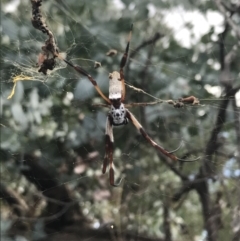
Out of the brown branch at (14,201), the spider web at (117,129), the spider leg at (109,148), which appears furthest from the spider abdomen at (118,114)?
the brown branch at (14,201)

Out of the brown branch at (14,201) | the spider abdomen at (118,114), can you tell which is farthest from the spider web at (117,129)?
the spider abdomen at (118,114)

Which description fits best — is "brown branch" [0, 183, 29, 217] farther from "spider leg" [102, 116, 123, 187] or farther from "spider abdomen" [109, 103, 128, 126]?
"spider abdomen" [109, 103, 128, 126]

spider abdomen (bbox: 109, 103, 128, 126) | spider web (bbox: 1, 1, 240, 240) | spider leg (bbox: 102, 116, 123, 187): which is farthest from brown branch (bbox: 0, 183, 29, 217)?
spider abdomen (bbox: 109, 103, 128, 126)

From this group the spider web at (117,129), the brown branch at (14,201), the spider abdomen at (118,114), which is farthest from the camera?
the brown branch at (14,201)

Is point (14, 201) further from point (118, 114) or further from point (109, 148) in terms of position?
point (118, 114)

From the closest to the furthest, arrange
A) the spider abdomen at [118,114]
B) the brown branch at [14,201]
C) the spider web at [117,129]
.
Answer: the spider abdomen at [118,114] < the spider web at [117,129] < the brown branch at [14,201]

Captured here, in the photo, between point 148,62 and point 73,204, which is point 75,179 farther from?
point 148,62

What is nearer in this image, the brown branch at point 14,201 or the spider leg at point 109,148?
the spider leg at point 109,148

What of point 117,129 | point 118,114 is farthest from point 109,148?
point 117,129

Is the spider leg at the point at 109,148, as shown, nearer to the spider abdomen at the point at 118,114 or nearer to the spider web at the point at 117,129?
the spider abdomen at the point at 118,114
